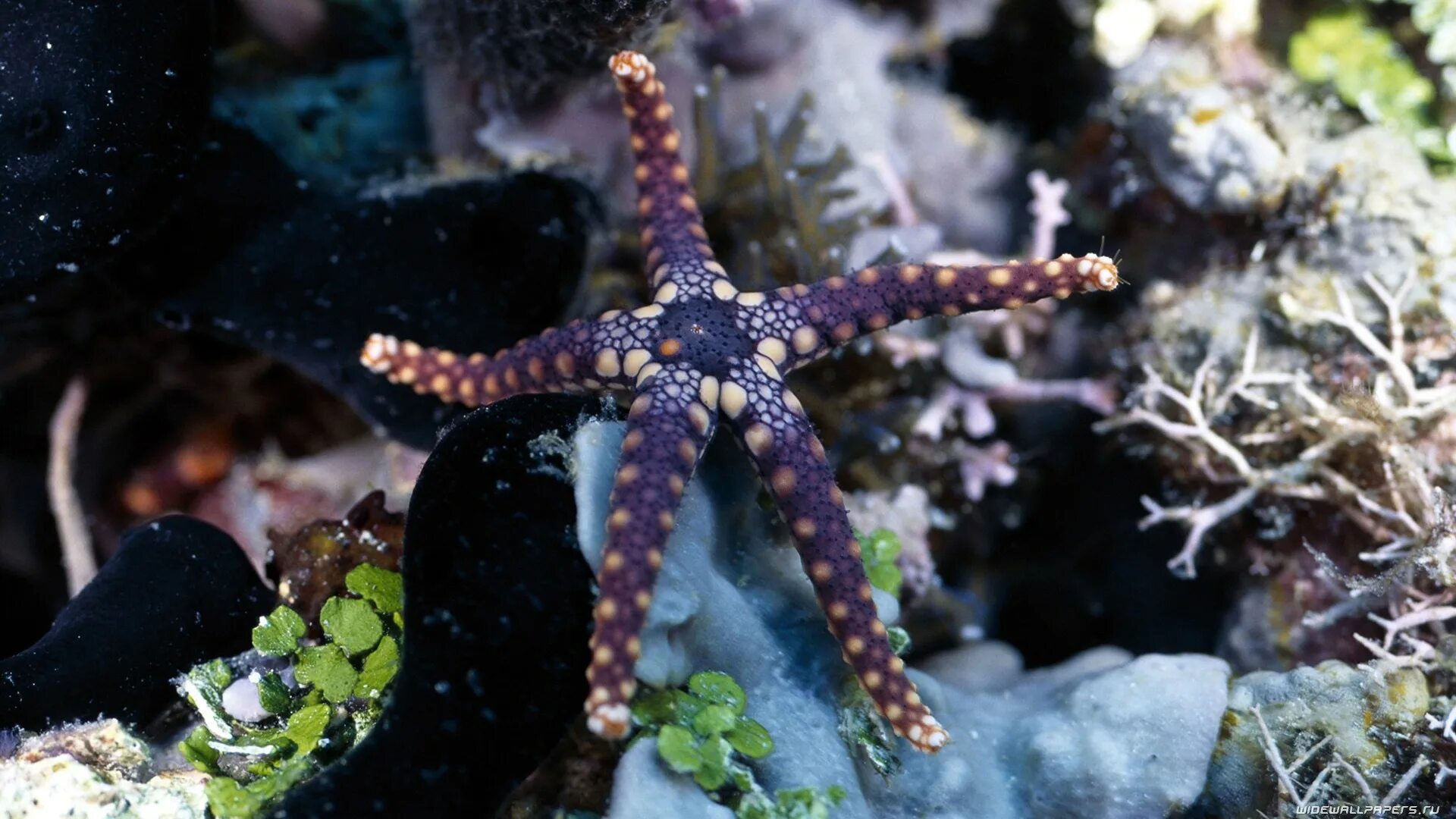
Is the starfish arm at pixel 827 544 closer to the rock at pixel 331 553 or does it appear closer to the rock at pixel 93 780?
the rock at pixel 331 553

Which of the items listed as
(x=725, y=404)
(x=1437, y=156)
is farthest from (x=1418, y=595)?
(x=725, y=404)

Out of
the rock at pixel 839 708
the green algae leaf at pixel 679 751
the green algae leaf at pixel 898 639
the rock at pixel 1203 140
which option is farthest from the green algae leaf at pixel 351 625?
the rock at pixel 1203 140

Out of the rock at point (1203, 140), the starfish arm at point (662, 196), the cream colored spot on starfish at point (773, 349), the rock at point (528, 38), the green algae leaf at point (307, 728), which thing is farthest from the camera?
the rock at point (1203, 140)

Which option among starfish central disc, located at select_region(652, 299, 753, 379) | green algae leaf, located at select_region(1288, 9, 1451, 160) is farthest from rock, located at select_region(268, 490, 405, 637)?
green algae leaf, located at select_region(1288, 9, 1451, 160)

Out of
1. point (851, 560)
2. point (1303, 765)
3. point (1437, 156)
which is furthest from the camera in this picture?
point (1437, 156)

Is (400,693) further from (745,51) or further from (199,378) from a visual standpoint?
(745,51)

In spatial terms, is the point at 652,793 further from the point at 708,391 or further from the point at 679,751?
the point at 708,391
